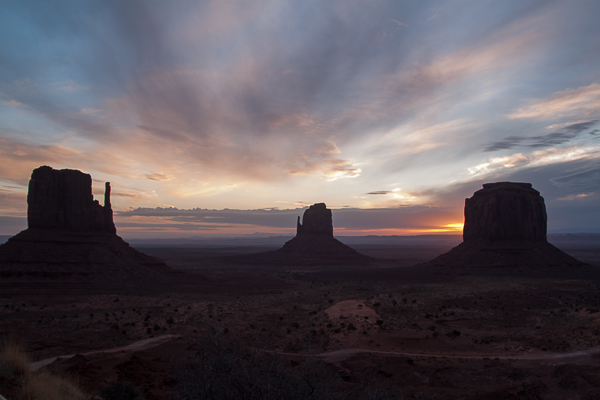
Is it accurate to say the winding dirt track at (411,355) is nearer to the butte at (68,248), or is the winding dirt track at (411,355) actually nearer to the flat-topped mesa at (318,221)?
the butte at (68,248)

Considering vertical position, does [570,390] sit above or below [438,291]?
above

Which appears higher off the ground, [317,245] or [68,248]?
[68,248]

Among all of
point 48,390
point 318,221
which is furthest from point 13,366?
point 318,221

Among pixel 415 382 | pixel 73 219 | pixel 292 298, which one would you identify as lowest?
pixel 292 298

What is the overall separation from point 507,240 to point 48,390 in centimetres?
7380

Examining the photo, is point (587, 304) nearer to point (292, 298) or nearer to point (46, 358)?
point (292, 298)

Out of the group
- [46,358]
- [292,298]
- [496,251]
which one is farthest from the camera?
[496,251]

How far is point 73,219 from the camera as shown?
49031mm

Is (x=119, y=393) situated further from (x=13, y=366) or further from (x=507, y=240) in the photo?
(x=507, y=240)

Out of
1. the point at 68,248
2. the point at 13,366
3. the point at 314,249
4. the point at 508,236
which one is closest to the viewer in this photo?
the point at 13,366

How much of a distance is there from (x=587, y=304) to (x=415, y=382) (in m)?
27.9

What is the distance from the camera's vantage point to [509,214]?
211 feet

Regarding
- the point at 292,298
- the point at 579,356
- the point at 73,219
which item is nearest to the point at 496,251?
the point at 292,298

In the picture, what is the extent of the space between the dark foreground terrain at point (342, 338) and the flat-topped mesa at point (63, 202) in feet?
38.5
